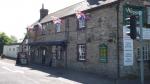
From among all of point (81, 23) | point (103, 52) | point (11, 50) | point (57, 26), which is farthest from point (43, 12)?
point (103, 52)

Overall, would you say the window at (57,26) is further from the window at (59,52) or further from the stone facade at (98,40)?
the window at (59,52)

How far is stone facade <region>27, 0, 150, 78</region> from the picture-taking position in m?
20.9

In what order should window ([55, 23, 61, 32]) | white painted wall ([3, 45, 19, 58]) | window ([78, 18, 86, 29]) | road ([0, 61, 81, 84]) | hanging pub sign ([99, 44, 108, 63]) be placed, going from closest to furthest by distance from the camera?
road ([0, 61, 81, 84]), hanging pub sign ([99, 44, 108, 63]), window ([78, 18, 86, 29]), window ([55, 23, 61, 32]), white painted wall ([3, 45, 19, 58])

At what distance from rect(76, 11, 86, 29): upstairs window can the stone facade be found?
47cm

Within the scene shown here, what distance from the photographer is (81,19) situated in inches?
1013

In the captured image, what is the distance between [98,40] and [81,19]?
3396mm

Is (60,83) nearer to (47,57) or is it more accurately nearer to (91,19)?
(91,19)

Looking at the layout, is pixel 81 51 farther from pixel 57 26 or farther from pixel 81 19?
pixel 57 26

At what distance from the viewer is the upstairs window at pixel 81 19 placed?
80.7 feet

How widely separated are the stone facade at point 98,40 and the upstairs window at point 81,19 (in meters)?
0.47

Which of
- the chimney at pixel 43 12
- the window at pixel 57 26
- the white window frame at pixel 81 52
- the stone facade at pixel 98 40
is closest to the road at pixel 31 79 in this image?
the stone facade at pixel 98 40

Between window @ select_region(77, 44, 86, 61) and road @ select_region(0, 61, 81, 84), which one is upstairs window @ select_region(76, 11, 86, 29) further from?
road @ select_region(0, 61, 81, 84)

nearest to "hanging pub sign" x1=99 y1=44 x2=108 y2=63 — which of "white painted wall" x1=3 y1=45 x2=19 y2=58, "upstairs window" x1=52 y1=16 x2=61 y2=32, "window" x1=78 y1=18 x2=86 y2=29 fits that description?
"window" x1=78 y1=18 x2=86 y2=29

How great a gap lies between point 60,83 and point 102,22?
7.13 meters
